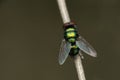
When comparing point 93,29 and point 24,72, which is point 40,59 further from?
point 93,29

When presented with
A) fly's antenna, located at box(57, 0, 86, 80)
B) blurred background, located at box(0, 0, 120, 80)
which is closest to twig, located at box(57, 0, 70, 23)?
fly's antenna, located at box(57, 0, 86, 80)

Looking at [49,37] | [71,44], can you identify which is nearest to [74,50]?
[71,44]

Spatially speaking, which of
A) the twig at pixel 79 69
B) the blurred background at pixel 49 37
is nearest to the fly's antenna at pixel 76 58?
the twig at pixel 79 69

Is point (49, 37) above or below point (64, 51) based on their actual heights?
below

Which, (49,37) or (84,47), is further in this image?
(49,37)

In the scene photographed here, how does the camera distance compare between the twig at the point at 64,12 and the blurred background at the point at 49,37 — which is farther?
the blurred background at the point at 49,37

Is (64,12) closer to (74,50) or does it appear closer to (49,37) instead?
(74,50)

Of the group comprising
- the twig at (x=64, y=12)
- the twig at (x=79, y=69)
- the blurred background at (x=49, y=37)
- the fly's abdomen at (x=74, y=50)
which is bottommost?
the blurred background at (x=49, y=37)

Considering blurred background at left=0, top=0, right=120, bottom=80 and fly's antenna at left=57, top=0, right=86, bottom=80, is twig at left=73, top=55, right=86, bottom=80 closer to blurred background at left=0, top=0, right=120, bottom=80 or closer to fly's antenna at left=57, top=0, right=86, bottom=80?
fly's antenna at left=57, top=0, right=86, bottom=80

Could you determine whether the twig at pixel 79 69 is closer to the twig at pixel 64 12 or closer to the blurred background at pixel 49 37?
the twig at pixel 64 12
